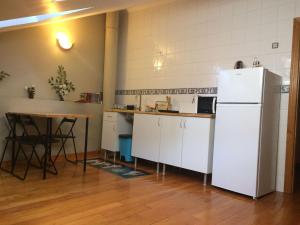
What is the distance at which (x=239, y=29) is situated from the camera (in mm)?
Result: 3494

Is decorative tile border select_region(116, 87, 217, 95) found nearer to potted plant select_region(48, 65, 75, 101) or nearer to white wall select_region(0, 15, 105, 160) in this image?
white wall select_region(0, 15, 105, 160)

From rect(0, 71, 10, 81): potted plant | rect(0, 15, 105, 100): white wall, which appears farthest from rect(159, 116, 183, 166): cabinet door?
rect(0, 71, 10, 81): potted plant

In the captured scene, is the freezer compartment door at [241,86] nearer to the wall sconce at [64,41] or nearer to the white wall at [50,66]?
the white wall at [50,66]

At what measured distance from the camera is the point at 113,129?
4277 millimetres

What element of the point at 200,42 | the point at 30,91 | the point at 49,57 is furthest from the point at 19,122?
the point at 200,42

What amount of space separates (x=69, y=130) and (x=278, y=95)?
3.25 meters

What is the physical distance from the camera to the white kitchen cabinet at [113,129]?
425 cm

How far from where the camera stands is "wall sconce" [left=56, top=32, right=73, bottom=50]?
4.34 metres

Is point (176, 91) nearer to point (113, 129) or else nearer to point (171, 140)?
point (171, 140)

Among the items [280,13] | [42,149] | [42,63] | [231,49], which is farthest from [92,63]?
[280,13]

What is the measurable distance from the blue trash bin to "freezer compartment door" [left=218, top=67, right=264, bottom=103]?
173 cm

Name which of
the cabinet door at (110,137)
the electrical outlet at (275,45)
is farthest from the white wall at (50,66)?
the electrical outlet at (275,45)

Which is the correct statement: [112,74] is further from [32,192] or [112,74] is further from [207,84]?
[32,192]

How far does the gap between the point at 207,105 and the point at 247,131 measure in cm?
73
